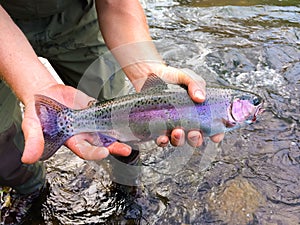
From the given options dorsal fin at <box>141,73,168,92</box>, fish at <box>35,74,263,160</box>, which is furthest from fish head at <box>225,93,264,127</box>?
dorsal fin at <box>141,73,168,92</box>

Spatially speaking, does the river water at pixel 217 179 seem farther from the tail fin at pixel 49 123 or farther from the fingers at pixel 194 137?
the tail fin at pixel 49 123

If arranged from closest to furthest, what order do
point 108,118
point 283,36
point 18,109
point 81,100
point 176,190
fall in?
point 108,118 → point 81,100 → point 18,109 → point 176,190 → point 283,36

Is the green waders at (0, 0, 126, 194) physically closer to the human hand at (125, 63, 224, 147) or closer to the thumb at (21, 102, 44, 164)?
the human hand at (125, 63, 224, 147)

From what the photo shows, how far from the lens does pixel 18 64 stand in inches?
87.7

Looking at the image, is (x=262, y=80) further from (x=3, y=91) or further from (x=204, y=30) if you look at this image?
(x=3, y=91)

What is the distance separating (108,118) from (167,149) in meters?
1.57

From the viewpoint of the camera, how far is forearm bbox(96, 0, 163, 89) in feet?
8.85

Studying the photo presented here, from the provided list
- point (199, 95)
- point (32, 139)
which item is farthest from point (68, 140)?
point (199, 95)

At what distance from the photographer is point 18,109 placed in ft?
9.98

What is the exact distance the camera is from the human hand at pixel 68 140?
1.93 m

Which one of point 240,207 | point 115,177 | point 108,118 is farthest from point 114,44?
point 240,207

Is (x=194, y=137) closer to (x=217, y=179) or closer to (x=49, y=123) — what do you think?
(x=49, y=123)

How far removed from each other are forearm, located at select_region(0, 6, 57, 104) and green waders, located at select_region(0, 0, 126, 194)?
28 centimetres

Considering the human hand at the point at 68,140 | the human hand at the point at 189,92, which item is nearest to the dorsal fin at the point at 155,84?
the human hand at the point at 189,92
